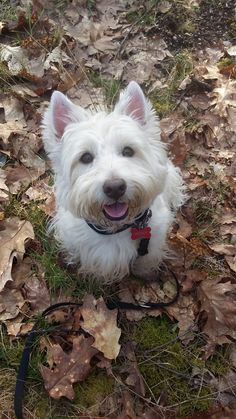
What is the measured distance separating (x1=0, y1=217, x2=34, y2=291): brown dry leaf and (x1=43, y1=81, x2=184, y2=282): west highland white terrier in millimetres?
659

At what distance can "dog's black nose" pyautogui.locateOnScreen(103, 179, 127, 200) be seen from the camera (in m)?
2.58

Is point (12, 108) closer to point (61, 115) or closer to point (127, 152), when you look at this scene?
point (61, 115)

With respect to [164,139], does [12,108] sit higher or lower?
higher

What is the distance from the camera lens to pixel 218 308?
11.2 ft

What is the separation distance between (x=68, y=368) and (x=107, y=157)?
1.52 meters

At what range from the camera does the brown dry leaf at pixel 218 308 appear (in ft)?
11.0

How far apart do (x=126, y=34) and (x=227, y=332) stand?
3.32m

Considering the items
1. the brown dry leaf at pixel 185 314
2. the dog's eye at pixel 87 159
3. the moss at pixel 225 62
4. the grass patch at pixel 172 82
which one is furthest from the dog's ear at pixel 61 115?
the moss at pixel 225 62

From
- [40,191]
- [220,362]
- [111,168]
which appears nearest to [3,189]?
[40,191]

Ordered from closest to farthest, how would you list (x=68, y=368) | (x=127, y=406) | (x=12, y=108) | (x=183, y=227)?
(x=127, y=406)
(x=68, y=368)
(x=183, y=227)
(x=12, y=108)

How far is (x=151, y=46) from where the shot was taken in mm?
4953

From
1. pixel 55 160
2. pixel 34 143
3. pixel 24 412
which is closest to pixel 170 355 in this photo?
pixel 24 412

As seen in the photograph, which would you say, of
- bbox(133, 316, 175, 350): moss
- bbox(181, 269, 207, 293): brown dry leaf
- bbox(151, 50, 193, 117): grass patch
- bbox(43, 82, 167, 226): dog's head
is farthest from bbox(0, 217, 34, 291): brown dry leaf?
bbox(151, 50, 193, 117): grass patch

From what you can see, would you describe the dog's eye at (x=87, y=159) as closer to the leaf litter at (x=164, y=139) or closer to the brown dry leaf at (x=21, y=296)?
the leaf litter at (x=164, y=139)
